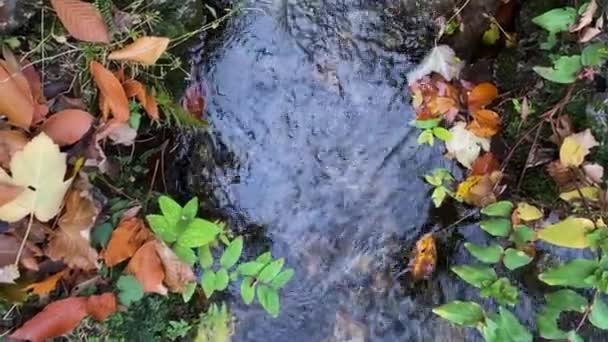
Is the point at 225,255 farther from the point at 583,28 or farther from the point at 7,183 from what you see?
the point at 583,28

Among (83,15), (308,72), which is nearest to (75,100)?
(83,15)

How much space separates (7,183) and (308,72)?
0.86 meters

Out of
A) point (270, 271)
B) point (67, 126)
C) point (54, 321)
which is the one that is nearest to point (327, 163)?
point (270, 271)

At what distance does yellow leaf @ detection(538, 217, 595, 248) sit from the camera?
1729 millimetres

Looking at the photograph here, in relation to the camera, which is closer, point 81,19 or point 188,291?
point 81,19

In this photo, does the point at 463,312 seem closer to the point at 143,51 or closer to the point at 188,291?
the point at 188,291

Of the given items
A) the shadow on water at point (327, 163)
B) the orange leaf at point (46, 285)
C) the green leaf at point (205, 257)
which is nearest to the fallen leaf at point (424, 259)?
the shadow on water at point (327, 163)

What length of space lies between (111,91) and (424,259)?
0.94 m

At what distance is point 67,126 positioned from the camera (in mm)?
1734

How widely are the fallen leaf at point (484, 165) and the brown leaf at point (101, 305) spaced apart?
1.00 metres

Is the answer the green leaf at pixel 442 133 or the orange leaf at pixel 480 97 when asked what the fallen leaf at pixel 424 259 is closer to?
the green leaf at pixel 442 133

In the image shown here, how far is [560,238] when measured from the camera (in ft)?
5.70

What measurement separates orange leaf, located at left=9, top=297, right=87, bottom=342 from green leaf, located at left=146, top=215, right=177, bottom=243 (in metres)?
0.23

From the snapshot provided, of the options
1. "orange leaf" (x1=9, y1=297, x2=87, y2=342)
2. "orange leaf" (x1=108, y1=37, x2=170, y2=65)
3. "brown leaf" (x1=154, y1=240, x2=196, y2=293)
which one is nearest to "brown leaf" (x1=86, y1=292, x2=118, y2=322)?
"orange leaf" (x1=9, y1=297, x2=87, y2=342)
